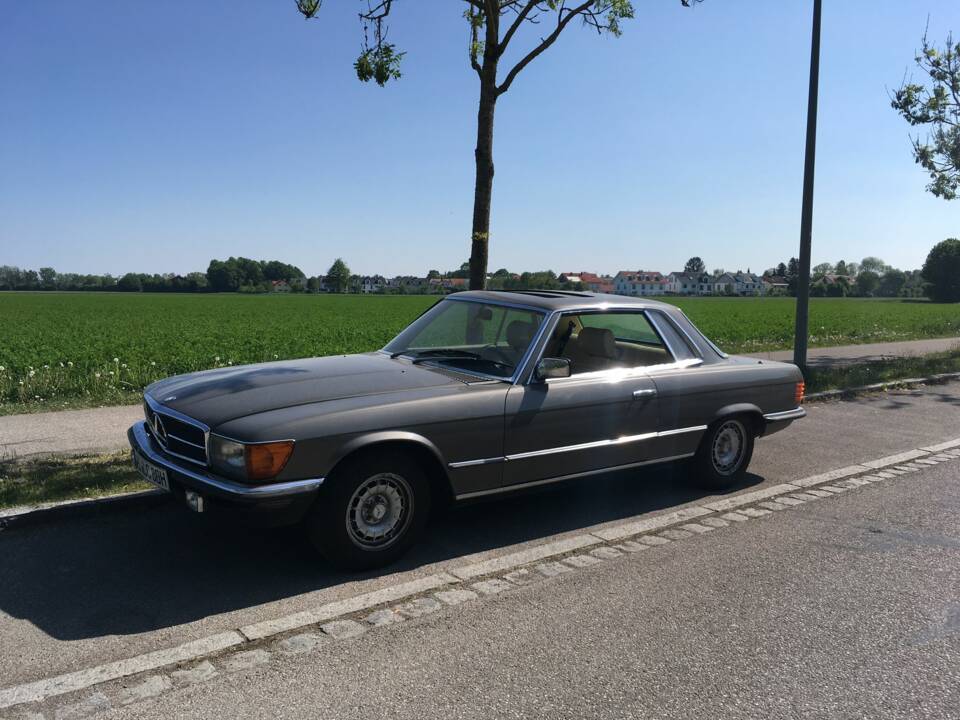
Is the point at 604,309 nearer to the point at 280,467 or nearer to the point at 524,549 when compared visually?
the point at 524,549

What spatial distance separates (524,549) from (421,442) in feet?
3.37

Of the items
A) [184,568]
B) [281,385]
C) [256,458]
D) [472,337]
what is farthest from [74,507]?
[472,337]

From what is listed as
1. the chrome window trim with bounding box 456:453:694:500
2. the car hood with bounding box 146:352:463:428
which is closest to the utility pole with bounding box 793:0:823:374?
the chrome window trim with bounding box 456:453:694:500

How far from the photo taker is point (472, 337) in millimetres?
5547

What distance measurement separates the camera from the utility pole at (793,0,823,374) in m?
11.9

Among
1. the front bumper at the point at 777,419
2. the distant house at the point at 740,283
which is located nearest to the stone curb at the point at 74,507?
the front bumper at the point at 777,419

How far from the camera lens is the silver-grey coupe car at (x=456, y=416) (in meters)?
4.03

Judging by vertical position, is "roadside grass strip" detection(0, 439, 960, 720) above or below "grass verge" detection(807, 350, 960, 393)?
below

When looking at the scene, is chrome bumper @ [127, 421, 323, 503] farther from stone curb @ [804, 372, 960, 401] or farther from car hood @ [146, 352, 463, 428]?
stone curb @ [804, 372, 960, 401]

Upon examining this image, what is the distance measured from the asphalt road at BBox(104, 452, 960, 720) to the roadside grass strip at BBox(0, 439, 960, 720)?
0.09 m

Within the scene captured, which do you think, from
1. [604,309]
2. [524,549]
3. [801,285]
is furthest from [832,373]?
[524,549]

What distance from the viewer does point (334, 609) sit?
3834 mm

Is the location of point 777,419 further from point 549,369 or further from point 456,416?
point 456,416

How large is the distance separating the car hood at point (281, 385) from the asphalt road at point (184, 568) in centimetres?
73
